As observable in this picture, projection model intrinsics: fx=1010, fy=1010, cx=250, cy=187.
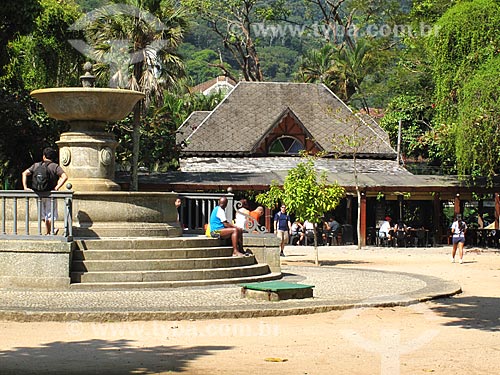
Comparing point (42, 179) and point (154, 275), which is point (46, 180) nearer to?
point (42, 179)

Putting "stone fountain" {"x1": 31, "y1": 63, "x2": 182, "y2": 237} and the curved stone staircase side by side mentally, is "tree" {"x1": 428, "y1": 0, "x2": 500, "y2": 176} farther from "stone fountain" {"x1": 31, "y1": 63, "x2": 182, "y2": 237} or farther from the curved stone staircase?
Result: the curved stone staircase

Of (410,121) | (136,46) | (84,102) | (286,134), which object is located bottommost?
(84,102)

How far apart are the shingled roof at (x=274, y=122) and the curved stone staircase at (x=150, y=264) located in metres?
28.0

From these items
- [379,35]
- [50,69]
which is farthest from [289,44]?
[50,69]

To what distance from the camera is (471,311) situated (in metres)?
14.2

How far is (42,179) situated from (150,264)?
2437 mm

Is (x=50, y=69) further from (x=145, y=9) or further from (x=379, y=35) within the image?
(x=379, y=35)

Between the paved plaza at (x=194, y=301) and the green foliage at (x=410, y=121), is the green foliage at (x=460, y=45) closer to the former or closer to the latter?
the green foliage at (x=410, y=121)

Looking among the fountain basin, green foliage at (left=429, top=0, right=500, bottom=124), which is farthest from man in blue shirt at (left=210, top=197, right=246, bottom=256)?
green foliage at (left=429, top=0, right=500, bottom=124)

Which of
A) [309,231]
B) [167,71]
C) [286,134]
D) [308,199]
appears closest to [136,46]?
[167,71]

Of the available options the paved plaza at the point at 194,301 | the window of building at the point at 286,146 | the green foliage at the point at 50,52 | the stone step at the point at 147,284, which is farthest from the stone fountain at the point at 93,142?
the window of building at the point at 286,146

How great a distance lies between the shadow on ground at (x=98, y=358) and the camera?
358 inches

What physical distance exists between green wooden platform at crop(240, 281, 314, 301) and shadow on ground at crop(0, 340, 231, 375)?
370 centimetres

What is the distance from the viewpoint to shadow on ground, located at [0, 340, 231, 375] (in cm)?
910
